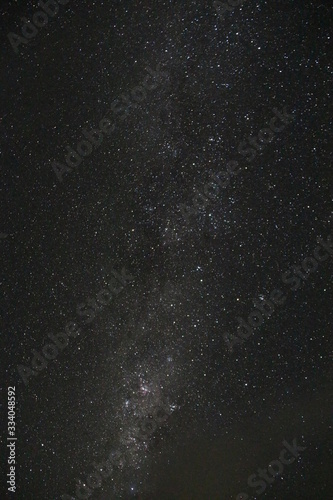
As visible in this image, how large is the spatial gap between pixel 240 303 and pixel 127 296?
0.20m

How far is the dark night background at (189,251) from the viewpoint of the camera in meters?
0.78

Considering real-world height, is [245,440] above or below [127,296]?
below

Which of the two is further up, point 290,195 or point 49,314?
point 49,314

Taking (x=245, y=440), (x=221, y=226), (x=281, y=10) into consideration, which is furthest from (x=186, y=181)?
(x=245, y=440)

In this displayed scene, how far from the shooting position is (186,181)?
0.79 metres

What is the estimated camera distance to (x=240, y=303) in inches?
30.7

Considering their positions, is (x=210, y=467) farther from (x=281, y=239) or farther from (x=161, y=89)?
Answer: (x=161, y=89)

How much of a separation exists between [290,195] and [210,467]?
50 cm

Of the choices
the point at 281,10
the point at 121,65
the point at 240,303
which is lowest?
the point at 240,303

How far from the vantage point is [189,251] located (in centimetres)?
79

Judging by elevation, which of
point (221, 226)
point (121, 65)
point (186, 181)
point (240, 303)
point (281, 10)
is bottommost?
point (240, 303)

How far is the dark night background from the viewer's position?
777 millimetres

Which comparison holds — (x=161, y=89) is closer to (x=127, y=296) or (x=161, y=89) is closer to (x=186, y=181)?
(x=186, y=181)

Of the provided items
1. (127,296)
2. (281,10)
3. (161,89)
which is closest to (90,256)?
(127,296)
